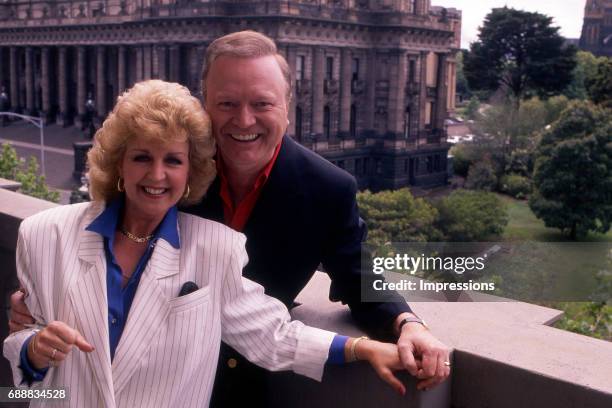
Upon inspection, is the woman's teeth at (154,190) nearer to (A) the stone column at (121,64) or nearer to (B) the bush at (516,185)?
(B) the bush at (516,185)

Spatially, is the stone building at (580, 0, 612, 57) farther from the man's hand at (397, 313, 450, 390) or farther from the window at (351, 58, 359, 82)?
the man's hand at (397, 313, 450, 390)

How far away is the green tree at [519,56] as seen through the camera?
6438cm

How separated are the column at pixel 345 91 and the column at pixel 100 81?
2163 cm

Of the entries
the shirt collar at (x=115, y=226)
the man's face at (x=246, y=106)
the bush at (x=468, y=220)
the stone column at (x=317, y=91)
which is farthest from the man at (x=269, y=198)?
the stone column at (x=317, y=91)

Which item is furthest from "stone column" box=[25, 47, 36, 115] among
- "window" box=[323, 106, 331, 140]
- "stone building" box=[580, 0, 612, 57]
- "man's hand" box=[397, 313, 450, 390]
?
"man's hand" box=[397, 313, 450, 390]

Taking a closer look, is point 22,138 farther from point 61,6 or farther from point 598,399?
point 598,399

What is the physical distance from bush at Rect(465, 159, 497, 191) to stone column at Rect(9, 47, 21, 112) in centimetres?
4834

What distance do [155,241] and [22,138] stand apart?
66.4m

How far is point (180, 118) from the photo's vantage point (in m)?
3.01

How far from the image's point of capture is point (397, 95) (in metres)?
60.4

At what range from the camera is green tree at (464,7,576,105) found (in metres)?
64.4

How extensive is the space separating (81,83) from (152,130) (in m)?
71.2

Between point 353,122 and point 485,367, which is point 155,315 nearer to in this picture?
point 485,367

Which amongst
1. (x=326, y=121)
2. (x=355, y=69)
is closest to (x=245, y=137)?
(x=326, y=121)
